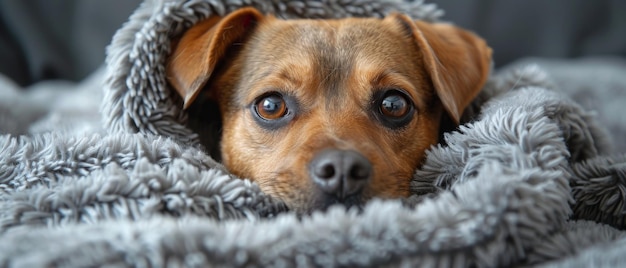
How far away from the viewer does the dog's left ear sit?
1.84 m

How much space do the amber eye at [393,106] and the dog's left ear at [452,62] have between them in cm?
13

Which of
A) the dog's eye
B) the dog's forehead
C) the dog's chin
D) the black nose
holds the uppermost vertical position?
the dog's forehead

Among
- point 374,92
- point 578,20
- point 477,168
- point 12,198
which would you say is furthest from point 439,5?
point 12,198

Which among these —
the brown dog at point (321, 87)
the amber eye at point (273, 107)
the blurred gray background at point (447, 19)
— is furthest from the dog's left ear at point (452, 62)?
the blurred gray background at point (447, 19)

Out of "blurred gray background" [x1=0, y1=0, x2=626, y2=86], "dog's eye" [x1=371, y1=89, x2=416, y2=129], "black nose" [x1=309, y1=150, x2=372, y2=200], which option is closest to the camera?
"black nose" [x1=309, y1=150, x2=372, y2=200]

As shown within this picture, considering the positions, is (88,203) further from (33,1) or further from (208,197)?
(33,1)

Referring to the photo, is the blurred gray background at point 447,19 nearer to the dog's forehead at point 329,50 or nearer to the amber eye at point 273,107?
the dog's forehead at point 329,50

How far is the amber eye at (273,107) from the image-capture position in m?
1.79

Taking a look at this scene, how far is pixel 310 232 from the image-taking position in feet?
3.51

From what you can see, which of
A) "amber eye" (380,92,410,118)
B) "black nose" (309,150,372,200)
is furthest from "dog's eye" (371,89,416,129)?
"black nose" (309,150,372,200)

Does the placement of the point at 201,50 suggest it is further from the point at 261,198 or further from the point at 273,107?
the point at 261,198

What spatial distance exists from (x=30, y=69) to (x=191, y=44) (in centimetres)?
189

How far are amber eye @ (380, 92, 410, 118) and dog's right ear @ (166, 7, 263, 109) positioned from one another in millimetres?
559

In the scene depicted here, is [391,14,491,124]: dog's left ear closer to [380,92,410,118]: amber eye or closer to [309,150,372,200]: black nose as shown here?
[380,92,410,118]: amber eye
